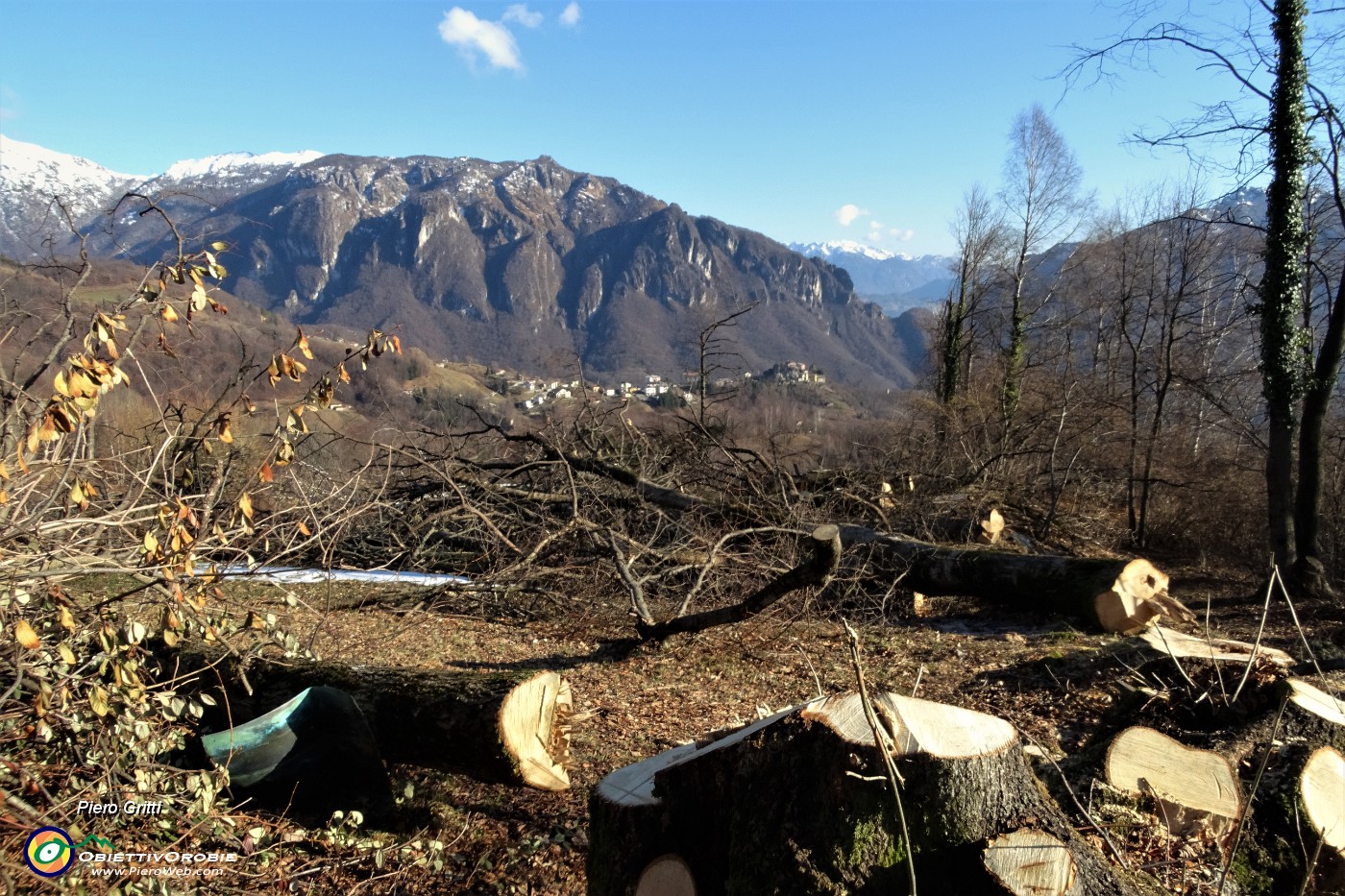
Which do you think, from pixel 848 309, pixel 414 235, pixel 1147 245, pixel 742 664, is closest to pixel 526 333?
pixel 414 235

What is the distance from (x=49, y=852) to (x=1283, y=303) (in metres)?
11.1

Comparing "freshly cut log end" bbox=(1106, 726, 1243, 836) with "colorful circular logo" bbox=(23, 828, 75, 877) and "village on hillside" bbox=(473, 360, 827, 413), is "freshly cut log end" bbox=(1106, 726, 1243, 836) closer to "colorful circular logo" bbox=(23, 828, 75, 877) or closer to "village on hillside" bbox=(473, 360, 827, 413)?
"colorful circular logo" bbox=(23, 828, 75, 877)

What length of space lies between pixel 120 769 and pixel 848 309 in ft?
533

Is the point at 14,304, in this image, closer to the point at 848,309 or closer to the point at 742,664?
the point at 742,664

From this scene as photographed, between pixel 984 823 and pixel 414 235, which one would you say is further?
pixel 414 235

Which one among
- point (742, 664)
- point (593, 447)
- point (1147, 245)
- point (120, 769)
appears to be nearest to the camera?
point (120, 769)

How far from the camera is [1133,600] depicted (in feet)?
20.6

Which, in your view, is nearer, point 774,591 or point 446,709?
point 446,709

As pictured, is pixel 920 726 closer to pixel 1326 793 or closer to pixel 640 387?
pixel 1326 793

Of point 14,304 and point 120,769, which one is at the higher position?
point 14,304

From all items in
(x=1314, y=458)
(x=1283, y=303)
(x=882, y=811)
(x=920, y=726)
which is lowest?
(x=882, y=811)

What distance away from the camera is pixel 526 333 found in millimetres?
140875

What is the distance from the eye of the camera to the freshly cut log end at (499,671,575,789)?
317 centimetres

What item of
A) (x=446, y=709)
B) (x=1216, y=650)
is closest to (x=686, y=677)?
(x=446, y=709)
